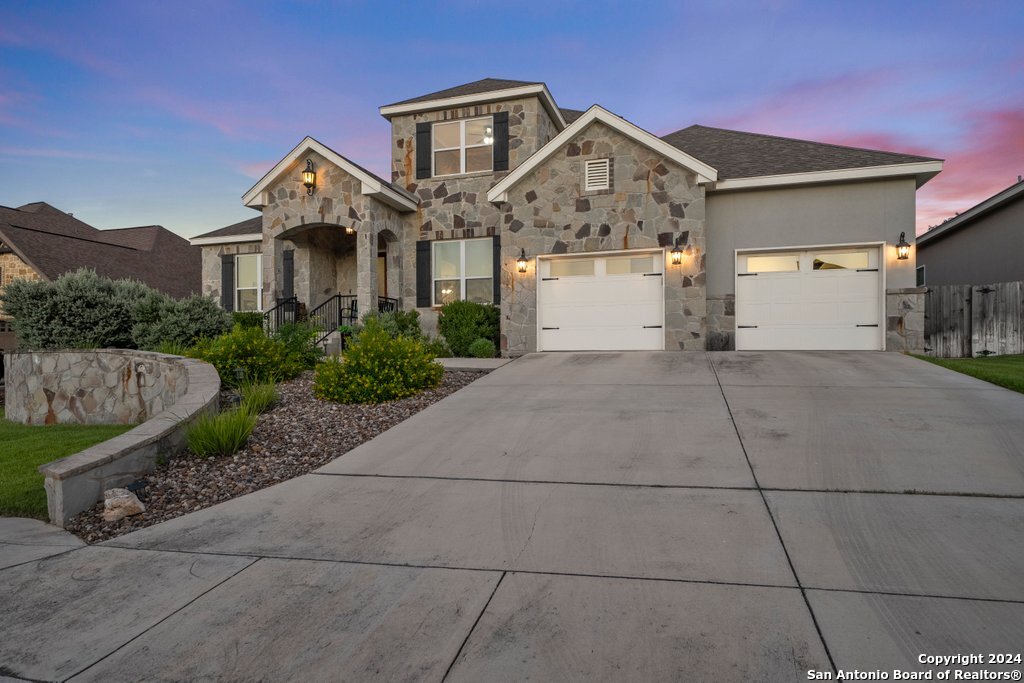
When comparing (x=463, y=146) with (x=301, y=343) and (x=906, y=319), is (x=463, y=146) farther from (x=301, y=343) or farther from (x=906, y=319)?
(x=906, y=319)

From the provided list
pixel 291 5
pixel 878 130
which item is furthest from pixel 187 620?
pixel 878 130

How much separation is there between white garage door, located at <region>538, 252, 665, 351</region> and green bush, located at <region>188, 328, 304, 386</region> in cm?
568

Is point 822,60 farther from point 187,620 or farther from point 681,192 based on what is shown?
point 187,620

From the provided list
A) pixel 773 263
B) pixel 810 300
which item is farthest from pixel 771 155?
pixel 810 300

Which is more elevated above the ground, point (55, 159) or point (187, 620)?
point (55, 159)

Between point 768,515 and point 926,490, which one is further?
point 926,490

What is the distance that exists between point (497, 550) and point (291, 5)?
1367 centimetres

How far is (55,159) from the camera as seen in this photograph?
2042cm

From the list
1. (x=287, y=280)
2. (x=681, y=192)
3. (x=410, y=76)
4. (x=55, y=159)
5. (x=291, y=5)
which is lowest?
(x=287, y=280)

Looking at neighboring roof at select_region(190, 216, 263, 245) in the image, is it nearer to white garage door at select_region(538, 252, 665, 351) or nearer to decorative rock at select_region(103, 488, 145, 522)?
white garage door at select_region(538, 252, 665, 351)

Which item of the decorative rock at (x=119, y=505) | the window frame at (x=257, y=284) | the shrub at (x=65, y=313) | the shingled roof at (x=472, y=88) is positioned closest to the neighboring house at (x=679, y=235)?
the shingled roof at (x=472, y=88)

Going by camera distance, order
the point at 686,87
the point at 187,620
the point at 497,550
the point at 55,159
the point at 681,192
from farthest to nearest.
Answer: the point at 55,159 → the point at 686,87 → the point at 681,192 → the point at 497,550 → the point at 187,620

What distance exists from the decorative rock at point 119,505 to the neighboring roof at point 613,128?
986 centimetres

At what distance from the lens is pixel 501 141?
14805 millimetres
